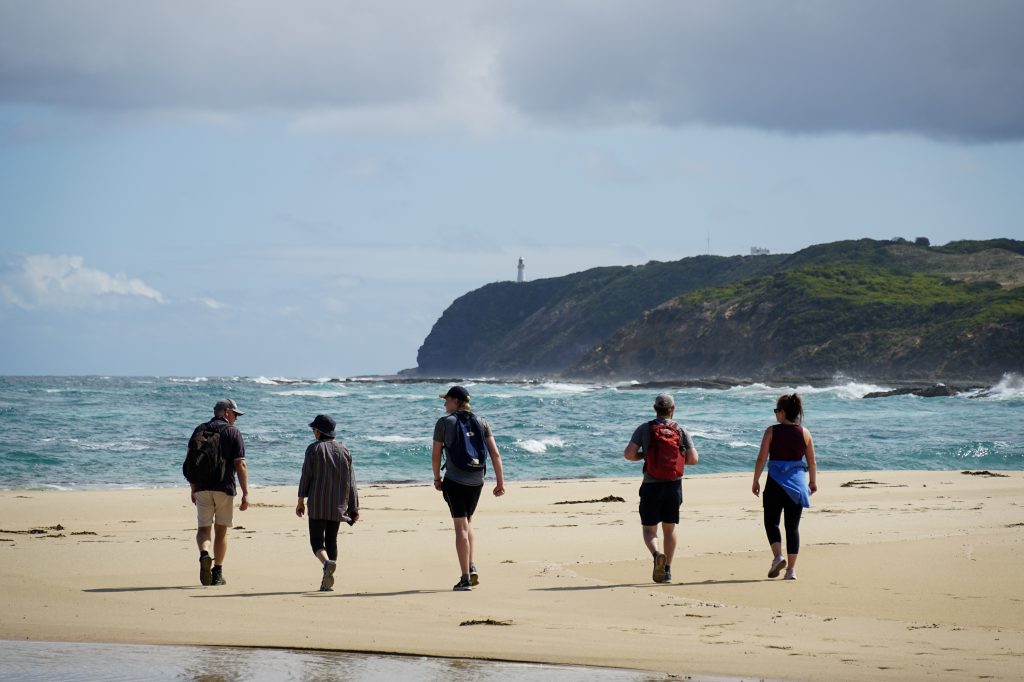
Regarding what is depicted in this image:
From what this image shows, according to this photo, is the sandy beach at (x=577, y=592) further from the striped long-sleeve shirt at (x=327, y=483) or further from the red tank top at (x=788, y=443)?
the red tank top at (x=788, y=443)

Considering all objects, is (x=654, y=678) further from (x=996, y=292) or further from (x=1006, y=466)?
(x=996, y=292)

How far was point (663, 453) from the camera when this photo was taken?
9.53 m

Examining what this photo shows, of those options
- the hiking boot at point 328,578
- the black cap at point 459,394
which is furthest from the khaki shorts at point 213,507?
the black cap at point 459,394

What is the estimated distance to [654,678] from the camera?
629 cm

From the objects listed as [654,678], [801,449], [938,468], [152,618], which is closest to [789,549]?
[801,449]

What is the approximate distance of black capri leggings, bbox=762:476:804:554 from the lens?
9398 mm

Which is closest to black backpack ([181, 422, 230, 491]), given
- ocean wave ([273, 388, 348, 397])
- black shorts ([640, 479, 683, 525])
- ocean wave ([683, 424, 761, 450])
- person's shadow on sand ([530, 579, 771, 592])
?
person's shadow on sand ([530, 579, 771, 592])

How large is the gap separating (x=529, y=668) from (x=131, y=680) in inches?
86.1

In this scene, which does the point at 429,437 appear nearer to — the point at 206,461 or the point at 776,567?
the point at 206,461

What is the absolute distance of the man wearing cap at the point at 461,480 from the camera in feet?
29.7

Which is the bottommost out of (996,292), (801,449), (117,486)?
(117,486)

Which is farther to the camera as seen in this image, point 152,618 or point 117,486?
point 117,486

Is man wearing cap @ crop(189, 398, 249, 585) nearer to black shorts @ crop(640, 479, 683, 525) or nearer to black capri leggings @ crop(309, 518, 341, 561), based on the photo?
black capri leggings @ crop(309, 518, 341, 561)

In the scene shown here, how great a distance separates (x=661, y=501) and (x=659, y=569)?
0.58m
